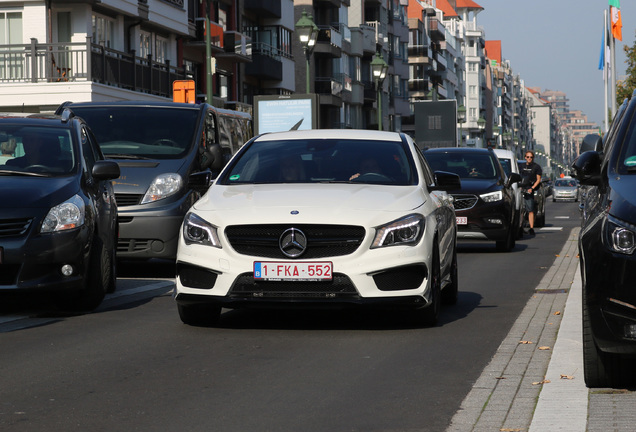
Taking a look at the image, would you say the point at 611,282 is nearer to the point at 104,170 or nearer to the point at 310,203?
the point at 310,203

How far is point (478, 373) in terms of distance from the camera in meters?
7.39

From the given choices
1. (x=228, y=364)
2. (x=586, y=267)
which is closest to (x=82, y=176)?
(x=228, y=364)

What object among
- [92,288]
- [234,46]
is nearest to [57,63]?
[234,46]

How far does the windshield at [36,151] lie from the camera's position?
36.0 ft

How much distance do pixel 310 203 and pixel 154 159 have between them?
6045mm

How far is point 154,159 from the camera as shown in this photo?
1487 cm

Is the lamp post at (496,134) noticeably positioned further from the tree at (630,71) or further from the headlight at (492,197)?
the headlight at (492,197)

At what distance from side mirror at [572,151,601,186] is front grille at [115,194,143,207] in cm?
742

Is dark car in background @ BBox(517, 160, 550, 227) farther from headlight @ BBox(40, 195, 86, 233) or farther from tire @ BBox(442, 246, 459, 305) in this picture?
headlight @ BBox(40, 195, 86, 233)

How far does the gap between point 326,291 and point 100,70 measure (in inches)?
1225

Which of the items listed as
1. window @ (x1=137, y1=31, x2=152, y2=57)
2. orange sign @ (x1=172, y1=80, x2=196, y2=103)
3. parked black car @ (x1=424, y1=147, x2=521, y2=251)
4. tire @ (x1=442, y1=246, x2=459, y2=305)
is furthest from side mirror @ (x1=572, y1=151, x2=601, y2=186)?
window @ (x1=137, y1=31, x2=152, y2=57)

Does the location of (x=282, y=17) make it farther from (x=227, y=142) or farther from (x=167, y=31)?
(x=227, y=142)

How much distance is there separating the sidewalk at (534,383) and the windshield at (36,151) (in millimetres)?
4253

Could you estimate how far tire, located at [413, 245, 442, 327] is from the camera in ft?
30.9
